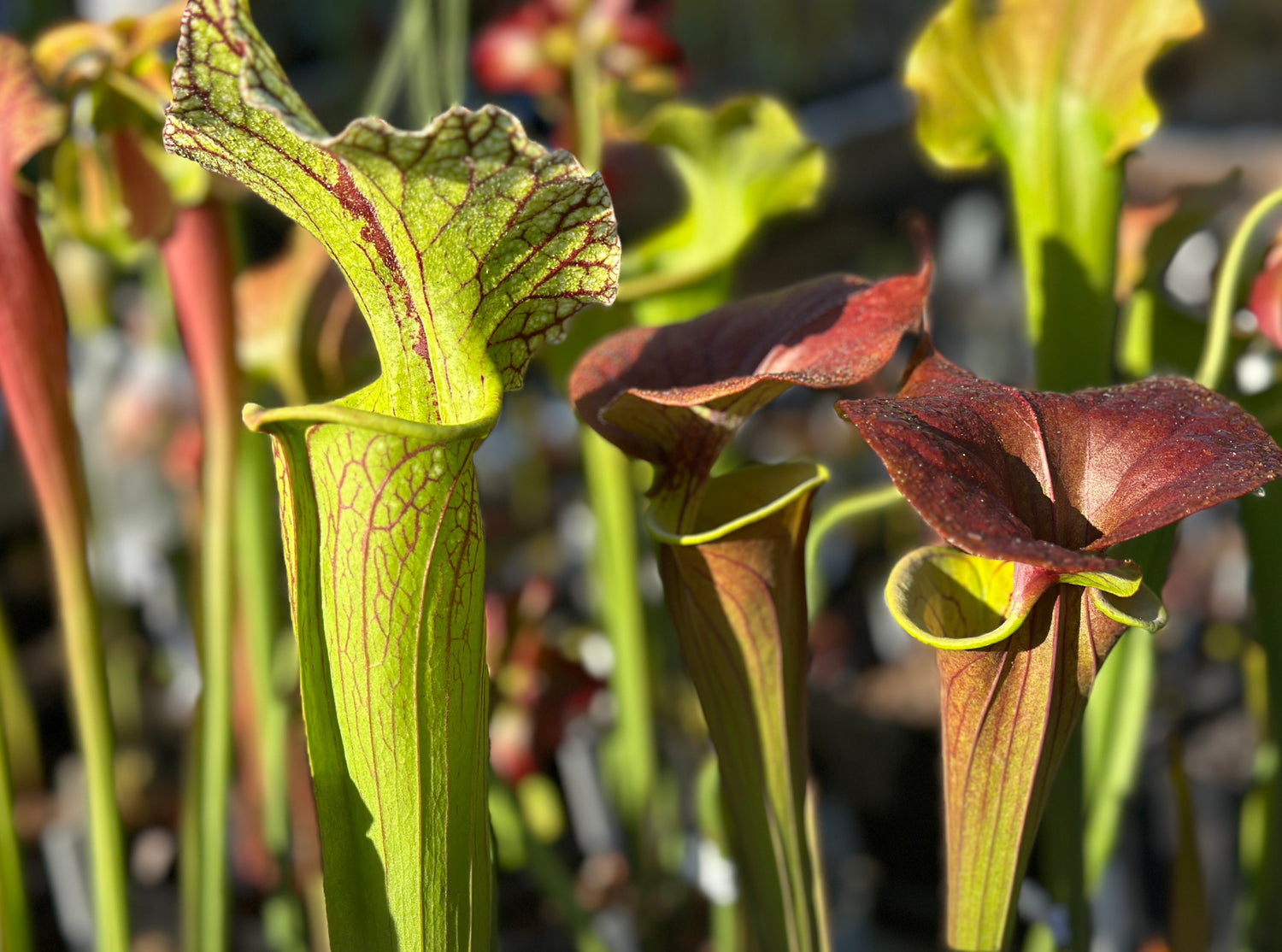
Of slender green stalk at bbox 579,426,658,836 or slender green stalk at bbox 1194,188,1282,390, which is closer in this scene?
slender green stalk at bbox 1194,188,1282,390

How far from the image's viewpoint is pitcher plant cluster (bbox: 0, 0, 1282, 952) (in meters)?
0.31

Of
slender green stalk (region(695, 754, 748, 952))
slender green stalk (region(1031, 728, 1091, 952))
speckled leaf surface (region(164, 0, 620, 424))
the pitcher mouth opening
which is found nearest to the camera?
speckled leaf surface (region(164, 0, 620, 424))

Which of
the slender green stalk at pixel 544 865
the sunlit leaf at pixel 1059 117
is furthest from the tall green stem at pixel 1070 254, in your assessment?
the slender green stalk at pixel 544 865

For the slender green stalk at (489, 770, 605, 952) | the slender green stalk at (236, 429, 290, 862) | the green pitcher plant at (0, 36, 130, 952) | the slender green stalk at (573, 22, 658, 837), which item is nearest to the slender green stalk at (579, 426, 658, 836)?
Result: the slender green stalk at (573, 22, 658, 837)

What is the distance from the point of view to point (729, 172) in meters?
0.65

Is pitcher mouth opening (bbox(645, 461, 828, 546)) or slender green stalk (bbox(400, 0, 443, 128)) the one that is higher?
slender green stalk (bbox(400, 0, 443, 128))

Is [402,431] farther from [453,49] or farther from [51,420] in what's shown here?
[453,49]

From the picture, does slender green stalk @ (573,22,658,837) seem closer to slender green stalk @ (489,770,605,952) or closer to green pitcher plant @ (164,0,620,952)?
slender green stalk @ (489,770,605,952)

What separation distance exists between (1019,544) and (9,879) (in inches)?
19.3

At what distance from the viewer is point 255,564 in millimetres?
674

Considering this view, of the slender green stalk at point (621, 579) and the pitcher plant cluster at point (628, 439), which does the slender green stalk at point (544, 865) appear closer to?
the pitcher plant cluster at point (628, 439)

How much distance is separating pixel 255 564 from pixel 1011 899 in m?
0.50

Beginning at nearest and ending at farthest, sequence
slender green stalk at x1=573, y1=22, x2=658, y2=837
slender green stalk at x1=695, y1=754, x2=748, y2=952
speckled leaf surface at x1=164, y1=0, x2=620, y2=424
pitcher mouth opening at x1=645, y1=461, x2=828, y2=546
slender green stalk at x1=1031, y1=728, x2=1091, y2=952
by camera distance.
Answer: speckled leaf surface at x1=164, y1=0, x2=620, y2=424 → pitcher mouth opening at x1=645, y1=461, x2=828, y2=546 → slender green stalk at x1=1031, y1=728, x2=1091, y2=952 → slender green stalk at x1=695, y1=754, x2=748, y2=952 → slender green stalk at x1=573, y1=22, x2=658, y2=837

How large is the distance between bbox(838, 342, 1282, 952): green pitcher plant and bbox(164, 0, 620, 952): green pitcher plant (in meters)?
0.11
